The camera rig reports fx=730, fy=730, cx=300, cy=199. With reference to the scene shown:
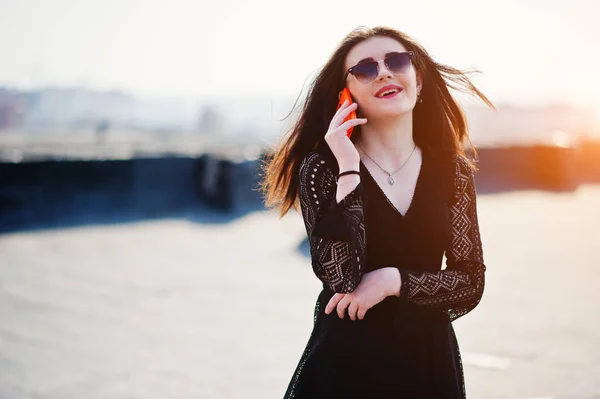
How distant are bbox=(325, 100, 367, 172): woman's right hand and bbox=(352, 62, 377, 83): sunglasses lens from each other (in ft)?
0.34

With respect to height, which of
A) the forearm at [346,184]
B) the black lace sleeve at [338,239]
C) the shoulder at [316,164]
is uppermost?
the shoulder at [316,164]

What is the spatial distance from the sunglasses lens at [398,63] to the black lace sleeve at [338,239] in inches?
17.1

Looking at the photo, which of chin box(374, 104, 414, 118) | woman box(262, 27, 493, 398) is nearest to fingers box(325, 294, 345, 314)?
woman box(262, 27, 493, 398)

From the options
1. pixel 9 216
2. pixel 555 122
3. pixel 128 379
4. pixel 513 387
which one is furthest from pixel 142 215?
pixel 555 122

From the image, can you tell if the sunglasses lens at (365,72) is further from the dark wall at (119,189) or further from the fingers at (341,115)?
the dark wall at (119,189)

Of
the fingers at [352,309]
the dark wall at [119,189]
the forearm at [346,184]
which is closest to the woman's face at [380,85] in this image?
the forearm at [346,184]

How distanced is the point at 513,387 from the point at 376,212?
10.1 ft

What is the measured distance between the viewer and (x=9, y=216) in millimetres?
12609

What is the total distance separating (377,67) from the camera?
8.13 ft

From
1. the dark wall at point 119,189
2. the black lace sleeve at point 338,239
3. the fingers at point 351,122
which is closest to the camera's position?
the black lace sleeve at point 338,239

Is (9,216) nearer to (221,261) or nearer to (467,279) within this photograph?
(221,261)

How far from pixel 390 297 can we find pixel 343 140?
1.80 feet

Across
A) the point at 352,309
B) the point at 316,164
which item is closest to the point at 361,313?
the point at 352,309

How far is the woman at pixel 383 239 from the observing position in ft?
7.72
